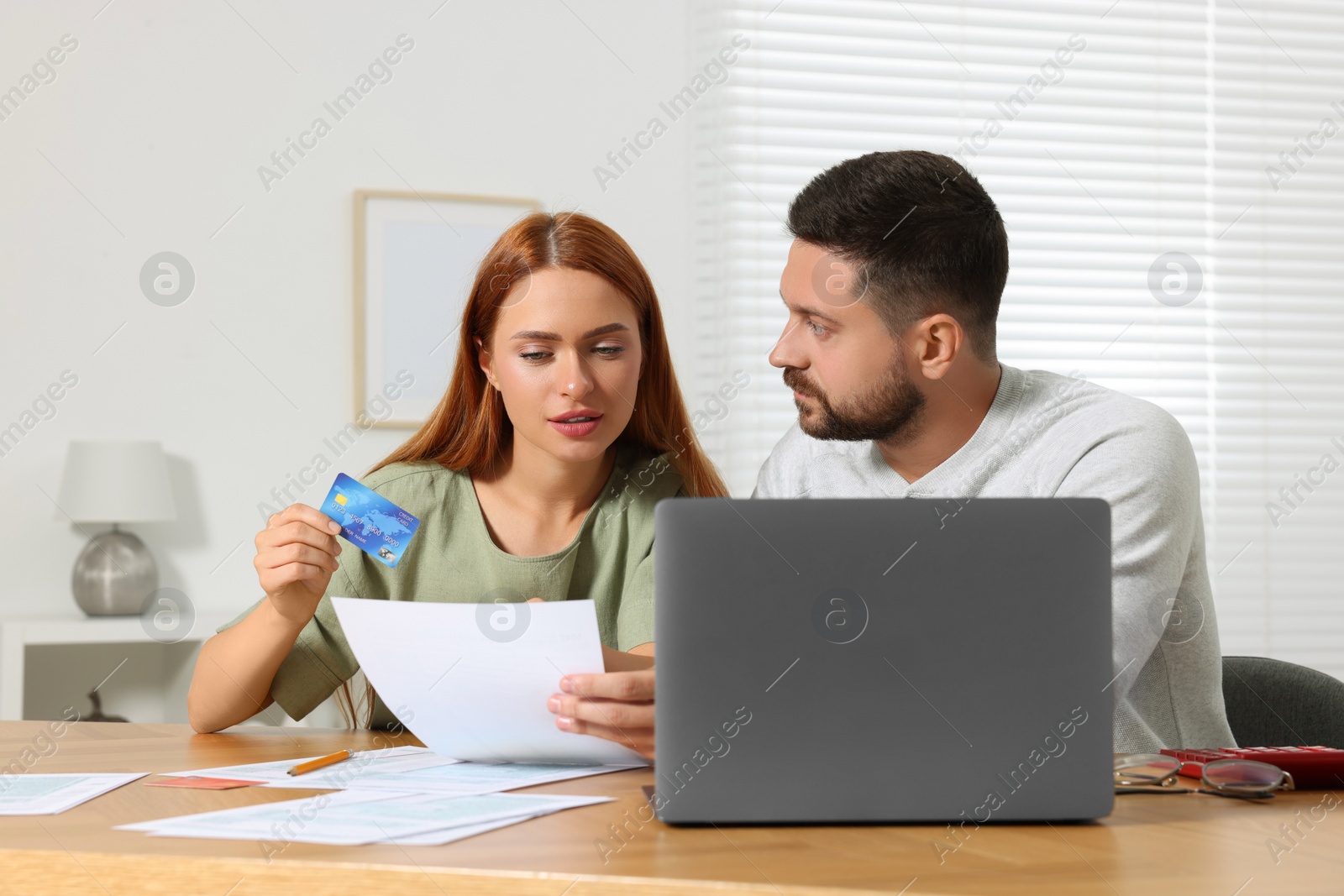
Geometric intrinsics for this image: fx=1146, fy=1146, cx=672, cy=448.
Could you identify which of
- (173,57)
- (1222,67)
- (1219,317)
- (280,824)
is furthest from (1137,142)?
(280,824)

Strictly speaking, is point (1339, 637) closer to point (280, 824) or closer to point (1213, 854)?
point (1213, 854)

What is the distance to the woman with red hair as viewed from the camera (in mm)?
1573

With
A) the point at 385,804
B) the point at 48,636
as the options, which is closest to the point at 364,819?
the point at 385,804

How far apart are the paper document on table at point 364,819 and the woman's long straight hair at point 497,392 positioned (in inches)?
28.8

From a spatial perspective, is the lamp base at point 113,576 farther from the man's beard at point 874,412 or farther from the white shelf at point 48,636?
the man's beard at point 874,412

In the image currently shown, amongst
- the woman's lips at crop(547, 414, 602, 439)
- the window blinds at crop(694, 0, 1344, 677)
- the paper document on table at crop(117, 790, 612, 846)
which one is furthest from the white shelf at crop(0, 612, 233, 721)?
the paper document on table at crop(117, 790, 612, 846)

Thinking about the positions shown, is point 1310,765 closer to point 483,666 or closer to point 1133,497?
point 1133,497

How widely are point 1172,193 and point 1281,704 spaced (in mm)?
2354

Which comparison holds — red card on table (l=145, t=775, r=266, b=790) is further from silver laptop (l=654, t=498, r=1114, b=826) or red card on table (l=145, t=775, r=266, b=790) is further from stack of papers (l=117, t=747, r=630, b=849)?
silver laptop (l=654, t=498, r=1114, b=826)

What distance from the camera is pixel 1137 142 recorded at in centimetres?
341

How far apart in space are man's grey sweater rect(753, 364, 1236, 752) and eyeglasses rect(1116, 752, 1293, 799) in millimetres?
269

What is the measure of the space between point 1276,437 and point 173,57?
10.6 ft

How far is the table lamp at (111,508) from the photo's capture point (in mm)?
2629

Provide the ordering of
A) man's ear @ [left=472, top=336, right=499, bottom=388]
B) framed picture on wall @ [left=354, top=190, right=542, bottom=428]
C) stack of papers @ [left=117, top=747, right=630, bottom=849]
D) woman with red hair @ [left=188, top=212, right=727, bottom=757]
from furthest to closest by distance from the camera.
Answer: framed picture on wall @ [left=354, top=190, right=542, bottom=428]
man's ear @ [left=472, top=336, right=499, bottom=388]
woman with red hair @ [left=188, top=212, right=727, bottom=757]
stack of papers @ [left=117, top=747, right=630, bottom=849]
